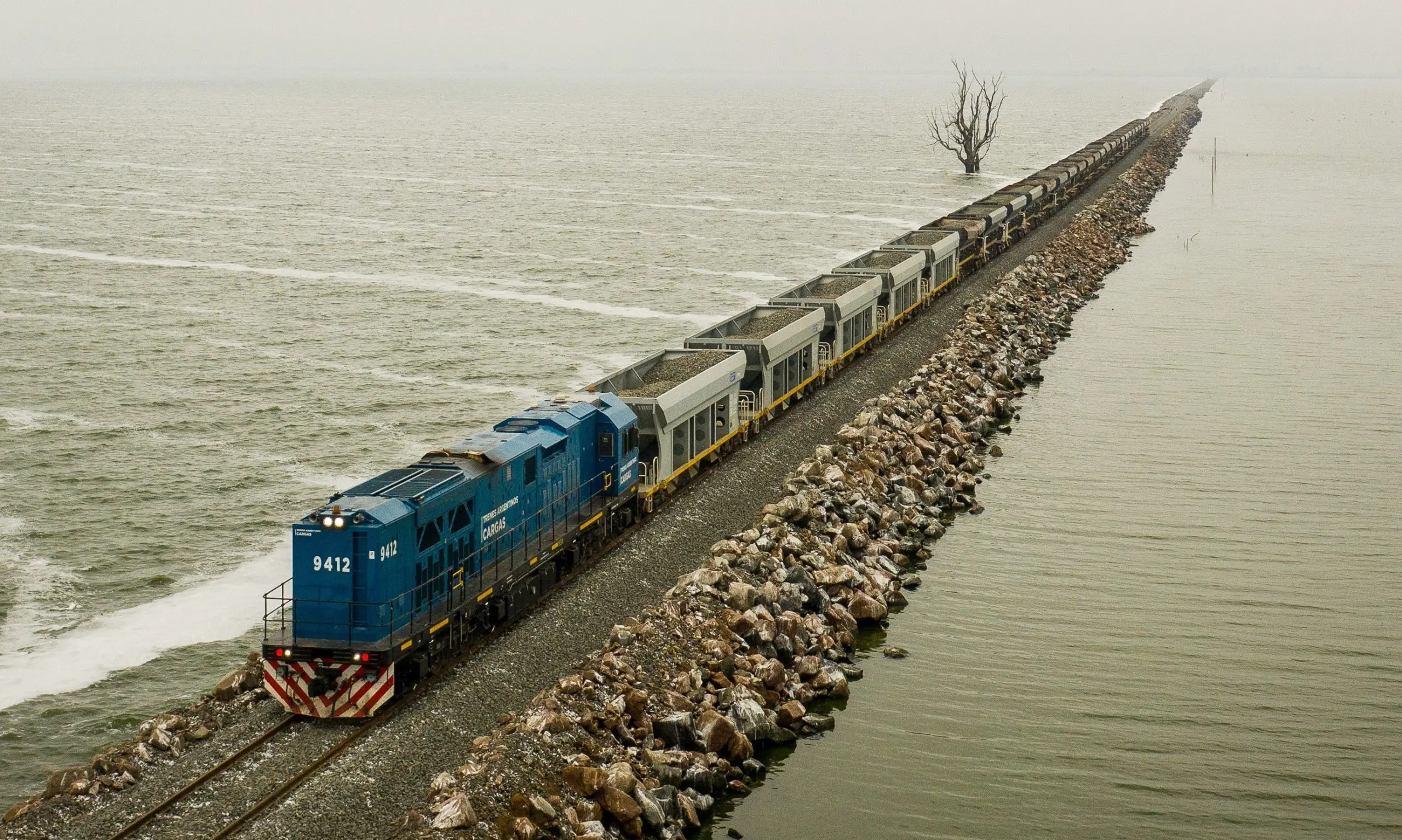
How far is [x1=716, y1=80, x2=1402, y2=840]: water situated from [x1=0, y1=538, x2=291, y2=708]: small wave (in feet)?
46.7

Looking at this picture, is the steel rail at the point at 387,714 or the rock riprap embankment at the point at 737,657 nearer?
the steel rail at the point at 387,714

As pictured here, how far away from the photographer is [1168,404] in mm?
49219

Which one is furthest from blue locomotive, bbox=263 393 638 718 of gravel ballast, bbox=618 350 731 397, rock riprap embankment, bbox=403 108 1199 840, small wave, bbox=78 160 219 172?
small wave, bbox=78 160 219 172

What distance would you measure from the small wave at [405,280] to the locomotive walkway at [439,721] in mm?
29930

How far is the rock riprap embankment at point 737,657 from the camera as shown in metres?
19.3

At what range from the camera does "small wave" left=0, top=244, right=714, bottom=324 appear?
216ft

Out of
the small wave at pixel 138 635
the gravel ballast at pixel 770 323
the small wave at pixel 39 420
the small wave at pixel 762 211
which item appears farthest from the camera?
the small wave at pixel 762 211

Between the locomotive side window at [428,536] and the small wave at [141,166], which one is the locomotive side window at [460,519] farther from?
the small wave at [141,166]

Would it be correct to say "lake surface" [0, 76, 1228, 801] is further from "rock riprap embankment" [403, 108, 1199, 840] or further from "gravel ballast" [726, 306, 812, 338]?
"rock riprap embankment" [403, 108, 1199, 840]

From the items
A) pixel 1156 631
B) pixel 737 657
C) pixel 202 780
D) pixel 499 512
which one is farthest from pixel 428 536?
pixel 1156 631

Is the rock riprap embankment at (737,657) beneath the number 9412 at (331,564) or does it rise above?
beneath

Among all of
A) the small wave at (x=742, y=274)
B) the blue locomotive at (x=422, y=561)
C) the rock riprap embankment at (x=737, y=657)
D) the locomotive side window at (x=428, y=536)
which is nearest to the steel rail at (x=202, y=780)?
the blue locomotive at (x=422, y=561)

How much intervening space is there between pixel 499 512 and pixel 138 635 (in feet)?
Result: 33.3

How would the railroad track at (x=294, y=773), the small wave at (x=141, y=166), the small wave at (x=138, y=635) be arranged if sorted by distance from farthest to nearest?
the small wave at (x=141, y=166)
the small wave at (x=138, y=635)
the railroad track at (x=294, y=773)
